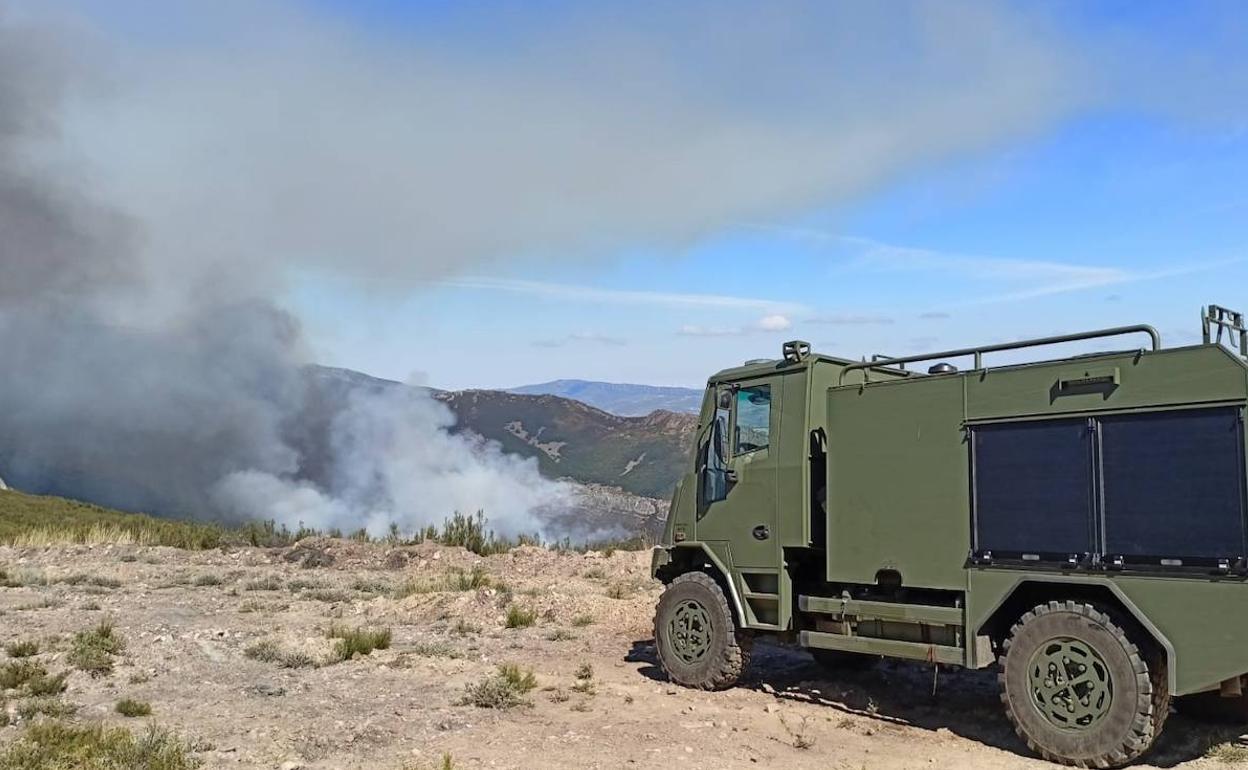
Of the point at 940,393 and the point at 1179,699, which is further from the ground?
the point at 940,393

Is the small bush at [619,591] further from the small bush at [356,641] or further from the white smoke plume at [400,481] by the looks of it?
the white smoke plume at [400,481]

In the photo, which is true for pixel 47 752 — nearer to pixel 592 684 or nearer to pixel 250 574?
pixel 592 684

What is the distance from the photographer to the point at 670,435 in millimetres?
91125

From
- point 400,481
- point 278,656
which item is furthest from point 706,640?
point 400,481

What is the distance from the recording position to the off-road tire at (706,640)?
9766 mm

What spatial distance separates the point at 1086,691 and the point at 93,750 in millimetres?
7251

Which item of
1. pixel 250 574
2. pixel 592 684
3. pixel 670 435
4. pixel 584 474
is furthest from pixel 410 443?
pixel 592 684

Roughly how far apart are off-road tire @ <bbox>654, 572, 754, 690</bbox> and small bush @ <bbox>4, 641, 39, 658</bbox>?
6849mm

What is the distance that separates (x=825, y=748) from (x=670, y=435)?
83.3 m

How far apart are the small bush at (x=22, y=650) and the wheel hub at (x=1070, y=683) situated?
10124 millimetres

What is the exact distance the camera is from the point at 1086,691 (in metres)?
7.23

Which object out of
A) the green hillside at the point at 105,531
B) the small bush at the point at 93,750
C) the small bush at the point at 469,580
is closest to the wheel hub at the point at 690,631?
the small bush at the point at 93,750

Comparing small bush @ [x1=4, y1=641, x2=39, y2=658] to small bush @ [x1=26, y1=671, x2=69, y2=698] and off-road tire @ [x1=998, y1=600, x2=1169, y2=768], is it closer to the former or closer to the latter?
small bush @ [x1=26, y1=671, x2=69, y2=698]

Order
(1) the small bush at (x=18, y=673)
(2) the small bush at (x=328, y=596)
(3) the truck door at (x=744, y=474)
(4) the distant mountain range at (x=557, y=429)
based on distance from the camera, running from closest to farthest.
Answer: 1. (1) the small bush at (x=18, y=673)
2. (3) the truck door at (x=744, y=474)
3. (2) the small bush at (x=328, y=596)
4. (4) the distant mountain range at (x=557, y=429)
